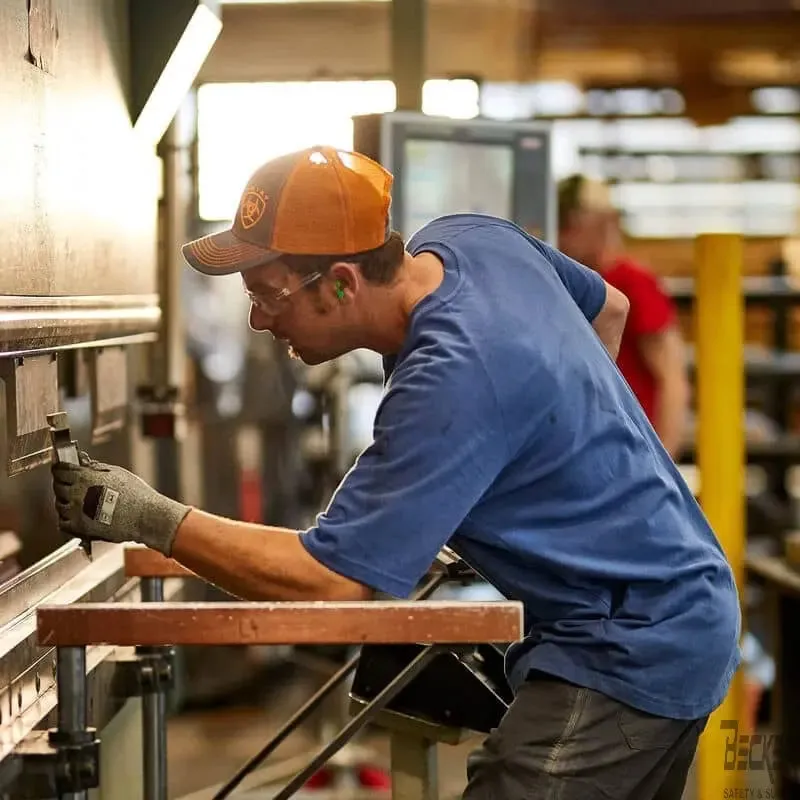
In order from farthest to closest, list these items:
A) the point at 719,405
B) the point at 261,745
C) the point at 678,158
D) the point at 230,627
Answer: the point at 678,158 → the point at 261,745 → the point at 719,405 → the point at 230,627

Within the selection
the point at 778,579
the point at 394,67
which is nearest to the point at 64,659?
the point at 778,579

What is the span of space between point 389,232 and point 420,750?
82 centimetres

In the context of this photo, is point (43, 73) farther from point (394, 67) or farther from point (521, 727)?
point (394, 67)

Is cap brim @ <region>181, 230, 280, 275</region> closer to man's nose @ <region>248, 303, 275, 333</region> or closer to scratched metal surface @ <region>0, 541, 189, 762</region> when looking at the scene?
man's nose @ <region>248, 303, 275, 333</region>

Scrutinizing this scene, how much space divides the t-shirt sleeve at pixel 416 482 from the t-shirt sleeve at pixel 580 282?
0.44 meters

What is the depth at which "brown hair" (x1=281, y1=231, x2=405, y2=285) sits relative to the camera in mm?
1768

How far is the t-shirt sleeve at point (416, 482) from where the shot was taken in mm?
1604

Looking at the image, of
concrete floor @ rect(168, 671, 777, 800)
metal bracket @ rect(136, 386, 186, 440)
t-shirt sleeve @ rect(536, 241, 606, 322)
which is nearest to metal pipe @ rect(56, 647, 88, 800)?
t-shirt sleeve @ rect(536, 241, 606, 322)

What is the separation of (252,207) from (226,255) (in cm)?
7

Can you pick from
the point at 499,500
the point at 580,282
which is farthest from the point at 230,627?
the point at 580,282

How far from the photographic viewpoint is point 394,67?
4.32m

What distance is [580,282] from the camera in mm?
2057

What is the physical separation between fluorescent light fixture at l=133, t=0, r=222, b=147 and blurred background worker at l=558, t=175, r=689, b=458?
4.49ft

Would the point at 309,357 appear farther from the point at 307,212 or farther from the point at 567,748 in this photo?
the point at 567,748
